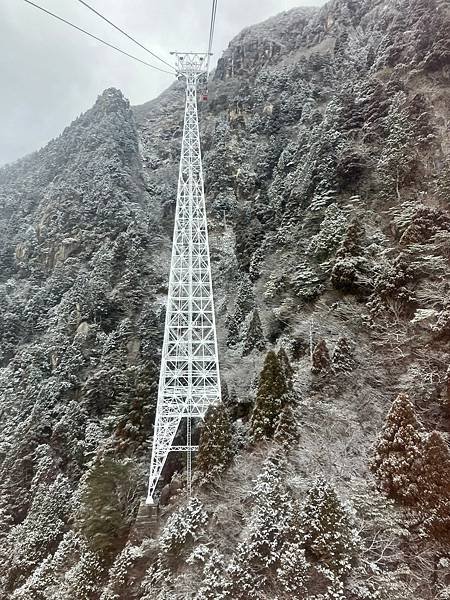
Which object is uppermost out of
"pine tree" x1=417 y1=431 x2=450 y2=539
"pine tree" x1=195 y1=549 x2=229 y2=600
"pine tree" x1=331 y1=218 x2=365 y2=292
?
"pine tree" x1=331 y1=218 x2=365 y2=292

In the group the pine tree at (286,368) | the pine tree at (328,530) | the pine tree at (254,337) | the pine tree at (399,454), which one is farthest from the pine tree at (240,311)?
the pine tree at (328,530)

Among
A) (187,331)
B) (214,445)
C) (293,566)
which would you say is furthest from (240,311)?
(293,566)

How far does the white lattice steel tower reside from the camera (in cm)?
1831

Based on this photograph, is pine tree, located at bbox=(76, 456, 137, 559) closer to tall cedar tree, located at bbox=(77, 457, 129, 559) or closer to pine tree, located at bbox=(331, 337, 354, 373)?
tall cedar tree, located at bbox=(77, 457, 129, 559)

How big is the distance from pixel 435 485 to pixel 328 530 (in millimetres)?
3018

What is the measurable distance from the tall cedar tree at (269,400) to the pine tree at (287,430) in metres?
0.31

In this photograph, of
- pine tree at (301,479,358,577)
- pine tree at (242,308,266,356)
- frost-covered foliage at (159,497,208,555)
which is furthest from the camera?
pine tree at (242,308,266,356)

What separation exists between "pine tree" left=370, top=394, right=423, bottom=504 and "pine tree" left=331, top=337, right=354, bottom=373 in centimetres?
414

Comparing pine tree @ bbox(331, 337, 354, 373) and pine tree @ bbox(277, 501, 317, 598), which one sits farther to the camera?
pine tree @ bbox(331, 337, 354, 373)

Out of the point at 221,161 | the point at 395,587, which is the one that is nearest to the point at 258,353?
the point at 395,587

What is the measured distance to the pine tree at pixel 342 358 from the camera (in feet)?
56.0

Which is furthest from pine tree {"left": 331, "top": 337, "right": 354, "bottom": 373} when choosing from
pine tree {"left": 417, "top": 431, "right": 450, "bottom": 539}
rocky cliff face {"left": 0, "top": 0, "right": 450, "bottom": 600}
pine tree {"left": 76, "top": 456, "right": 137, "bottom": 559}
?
pine tree {"left": 76, "top": 456, "right": 137, "bottom": 559}

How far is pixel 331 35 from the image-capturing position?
164ft

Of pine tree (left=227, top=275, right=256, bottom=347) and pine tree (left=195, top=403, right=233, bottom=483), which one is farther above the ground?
pine tree (left=227, top=275, right=256, bottom=347)
